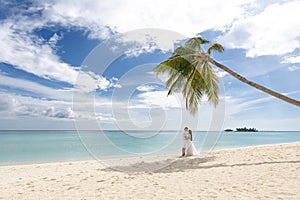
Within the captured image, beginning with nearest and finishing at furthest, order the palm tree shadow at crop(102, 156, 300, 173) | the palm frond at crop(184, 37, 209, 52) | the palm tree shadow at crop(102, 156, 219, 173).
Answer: the palm tree shadow at crop(102, 156, 300, 173)
the palm tree shadow at crop(102, 156, 219, 173)
the palm frond at crop(184, 37, 209, 52)

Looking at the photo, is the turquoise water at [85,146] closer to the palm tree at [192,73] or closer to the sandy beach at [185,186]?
the palm tree at [192,73]

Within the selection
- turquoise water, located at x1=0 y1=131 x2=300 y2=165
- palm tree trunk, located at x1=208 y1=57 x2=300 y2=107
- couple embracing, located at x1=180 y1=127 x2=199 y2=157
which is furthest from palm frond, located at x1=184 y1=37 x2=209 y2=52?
turquoise water, located at x1=0 y1=131 x2=300 y2=165

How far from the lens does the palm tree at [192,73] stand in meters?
10.3

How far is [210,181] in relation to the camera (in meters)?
5.88

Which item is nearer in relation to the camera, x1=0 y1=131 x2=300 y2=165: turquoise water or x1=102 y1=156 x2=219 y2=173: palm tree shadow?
x1=102 y1=156 x2=219 y2=173: palm tree shadow

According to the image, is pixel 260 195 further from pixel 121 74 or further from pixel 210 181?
pixel 121 74

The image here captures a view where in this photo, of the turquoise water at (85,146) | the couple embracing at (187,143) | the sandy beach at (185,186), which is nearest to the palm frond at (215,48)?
the couple embracing at (187,143)

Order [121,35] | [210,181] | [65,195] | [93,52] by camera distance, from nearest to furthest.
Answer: [65,195]
[210,181]
[93,52]
[121,35]

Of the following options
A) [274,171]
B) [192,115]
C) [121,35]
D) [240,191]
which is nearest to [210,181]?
[240,191]

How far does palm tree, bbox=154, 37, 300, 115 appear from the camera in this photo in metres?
10.3

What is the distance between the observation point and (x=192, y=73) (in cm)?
1043

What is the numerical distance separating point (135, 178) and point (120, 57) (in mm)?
6186

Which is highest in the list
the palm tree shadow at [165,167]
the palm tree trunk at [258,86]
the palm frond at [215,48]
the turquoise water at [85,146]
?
the palm frond at [215,48]

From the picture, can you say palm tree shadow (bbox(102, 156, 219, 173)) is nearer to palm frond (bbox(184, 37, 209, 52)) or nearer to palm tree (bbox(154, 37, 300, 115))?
palm tree (bbox(154, 37, 300, 115))
